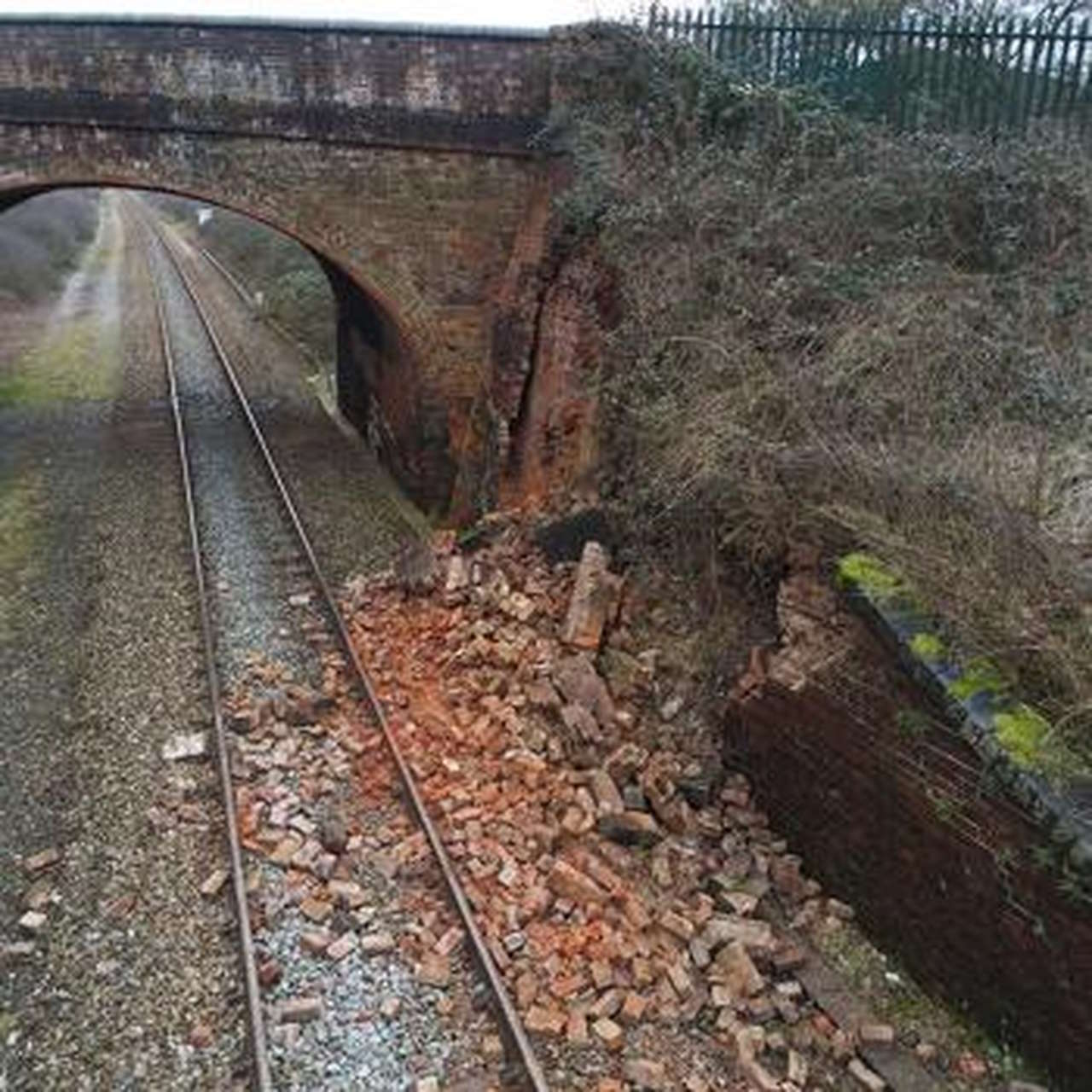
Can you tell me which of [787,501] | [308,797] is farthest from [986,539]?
[308,797]

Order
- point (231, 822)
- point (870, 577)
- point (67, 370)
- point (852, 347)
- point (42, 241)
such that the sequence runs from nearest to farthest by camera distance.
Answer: point (870, 577), point (231, 822), point (852, 347), point (67, 370), point (42, 241)

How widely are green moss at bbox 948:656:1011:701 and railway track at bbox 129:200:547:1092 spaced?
3.05 m

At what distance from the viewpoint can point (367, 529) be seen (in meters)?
14.2

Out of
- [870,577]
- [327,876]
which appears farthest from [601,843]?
[870,577]

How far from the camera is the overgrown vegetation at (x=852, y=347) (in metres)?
7.00

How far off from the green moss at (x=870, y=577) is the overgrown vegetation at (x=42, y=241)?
25485 millimetres

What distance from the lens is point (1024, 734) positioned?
6.01 meters

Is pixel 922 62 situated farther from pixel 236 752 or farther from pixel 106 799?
pixel 106 799

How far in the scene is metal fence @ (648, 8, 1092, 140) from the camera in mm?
12203

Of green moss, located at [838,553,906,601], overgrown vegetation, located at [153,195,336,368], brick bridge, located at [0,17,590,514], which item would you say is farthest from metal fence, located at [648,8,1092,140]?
overgrown vegetation, located at [153,195,336,368]

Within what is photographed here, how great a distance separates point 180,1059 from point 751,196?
356 inches

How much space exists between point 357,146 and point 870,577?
32.8ft

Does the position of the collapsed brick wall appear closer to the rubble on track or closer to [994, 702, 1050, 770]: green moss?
[994, 702, 1050, 770]: green moss

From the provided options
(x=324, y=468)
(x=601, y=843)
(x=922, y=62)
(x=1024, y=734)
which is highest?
(x=922, y=62)
